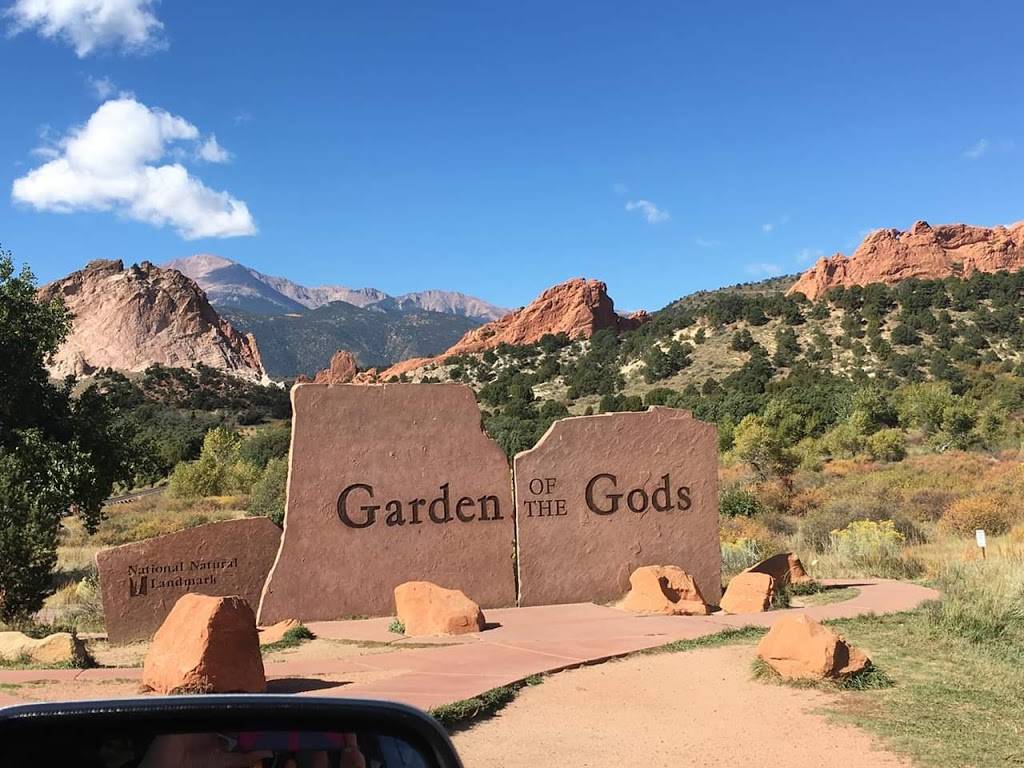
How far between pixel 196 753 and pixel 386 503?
9.99 m

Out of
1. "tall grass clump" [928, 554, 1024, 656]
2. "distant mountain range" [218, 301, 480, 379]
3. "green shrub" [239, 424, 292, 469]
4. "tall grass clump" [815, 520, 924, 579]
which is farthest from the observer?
"distant mountain range" [218, 301, 480, 379]

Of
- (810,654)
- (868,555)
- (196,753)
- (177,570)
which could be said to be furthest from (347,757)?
(868,555)

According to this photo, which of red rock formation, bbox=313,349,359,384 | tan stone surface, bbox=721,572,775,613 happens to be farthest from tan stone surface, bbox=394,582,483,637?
red rock formation, bbox=313,349,359,384

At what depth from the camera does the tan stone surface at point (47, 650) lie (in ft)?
28.1

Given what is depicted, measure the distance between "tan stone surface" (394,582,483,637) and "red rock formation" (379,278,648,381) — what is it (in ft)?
224

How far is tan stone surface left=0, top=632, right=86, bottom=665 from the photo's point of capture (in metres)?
8.56

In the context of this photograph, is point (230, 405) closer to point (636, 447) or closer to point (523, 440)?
point (523, 440)

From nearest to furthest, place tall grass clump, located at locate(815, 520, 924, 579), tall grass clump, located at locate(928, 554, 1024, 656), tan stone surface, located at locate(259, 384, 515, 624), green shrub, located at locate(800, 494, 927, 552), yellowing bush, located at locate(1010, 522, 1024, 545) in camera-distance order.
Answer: tall grass clump, located at locate(928, 554, 1024, 656) < tan stone surface, located at locate(259, 384, 515, 624) < tall grass clump, located at locate(815, 520, 924, 579) < yellowing bush, located at locate(1010, 522, 1024, 545) < green shrub, located at locate(800, 494, 927, 552)

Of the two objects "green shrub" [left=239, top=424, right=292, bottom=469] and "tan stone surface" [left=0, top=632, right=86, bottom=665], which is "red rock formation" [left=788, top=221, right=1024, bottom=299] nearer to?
"green shrub" [left=239, top=424, right=292, bottom=469]

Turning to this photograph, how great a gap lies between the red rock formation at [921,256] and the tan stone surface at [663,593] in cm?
6065

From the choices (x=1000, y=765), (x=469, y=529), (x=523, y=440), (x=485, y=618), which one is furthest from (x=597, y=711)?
(x=523, y=440)

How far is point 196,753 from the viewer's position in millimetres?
1813

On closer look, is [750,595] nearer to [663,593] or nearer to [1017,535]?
[663,593]

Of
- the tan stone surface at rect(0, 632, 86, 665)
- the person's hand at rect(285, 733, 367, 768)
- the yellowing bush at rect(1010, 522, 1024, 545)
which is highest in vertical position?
the person's hand at rect(285, 733, 367, 768)
